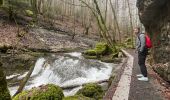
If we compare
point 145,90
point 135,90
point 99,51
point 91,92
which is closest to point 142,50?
point 145,90

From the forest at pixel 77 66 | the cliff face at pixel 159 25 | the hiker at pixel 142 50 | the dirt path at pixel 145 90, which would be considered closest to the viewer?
the dirt path at pixel 145 90

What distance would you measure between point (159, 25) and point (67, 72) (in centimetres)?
621

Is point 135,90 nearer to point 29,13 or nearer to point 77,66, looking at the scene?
point 77,66

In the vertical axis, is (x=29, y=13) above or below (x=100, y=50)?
above

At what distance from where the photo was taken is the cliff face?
41.4ft

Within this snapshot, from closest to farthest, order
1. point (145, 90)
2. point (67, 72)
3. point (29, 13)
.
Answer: point (145, 90) → point (67, 72) → point (29, 13)

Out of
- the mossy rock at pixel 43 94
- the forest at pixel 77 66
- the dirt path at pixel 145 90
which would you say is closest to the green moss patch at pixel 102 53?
the forest at pixel 77 66

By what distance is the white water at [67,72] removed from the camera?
641 inches

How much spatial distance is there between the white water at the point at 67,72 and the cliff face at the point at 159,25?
3663mm

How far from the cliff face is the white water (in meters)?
3.66

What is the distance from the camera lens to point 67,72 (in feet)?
59.4

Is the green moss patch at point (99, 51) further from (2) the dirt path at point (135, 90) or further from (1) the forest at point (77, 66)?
(2) the dirt path at point (135, 90)

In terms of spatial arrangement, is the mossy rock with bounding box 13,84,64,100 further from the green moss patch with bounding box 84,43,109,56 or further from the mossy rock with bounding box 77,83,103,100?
the green moss patch with bounding box 84,43,109,56

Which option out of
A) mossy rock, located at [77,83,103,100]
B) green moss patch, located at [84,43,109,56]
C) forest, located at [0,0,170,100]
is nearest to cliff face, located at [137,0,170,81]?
forest, located at [0,0,170,100]
